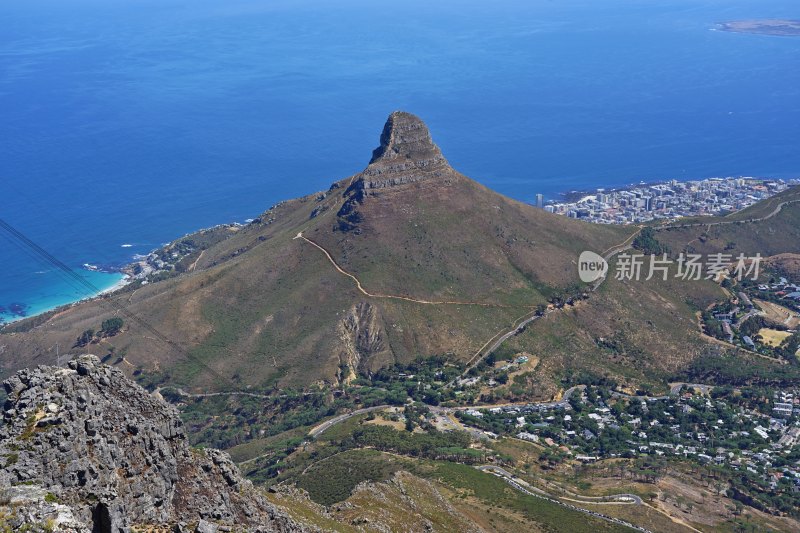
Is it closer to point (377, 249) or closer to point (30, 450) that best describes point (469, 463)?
point (377, 249)

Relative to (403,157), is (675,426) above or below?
below

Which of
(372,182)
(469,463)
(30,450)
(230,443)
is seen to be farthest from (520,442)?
(30,450)

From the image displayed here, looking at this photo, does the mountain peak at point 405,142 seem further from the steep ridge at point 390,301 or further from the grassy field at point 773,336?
the grassy field at point 773,336

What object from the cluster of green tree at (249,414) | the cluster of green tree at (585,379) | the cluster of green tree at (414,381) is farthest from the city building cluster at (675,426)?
the cluster of green tree at (249,414)

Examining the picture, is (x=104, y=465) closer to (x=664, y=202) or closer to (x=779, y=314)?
(x=779, y=314)

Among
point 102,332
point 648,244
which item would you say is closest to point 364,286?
point 102,332

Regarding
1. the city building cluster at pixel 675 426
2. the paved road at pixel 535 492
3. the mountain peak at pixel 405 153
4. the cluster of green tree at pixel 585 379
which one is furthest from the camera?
the mountain peak at pixel 405 153

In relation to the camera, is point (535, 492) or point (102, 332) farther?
point (102, 332)
